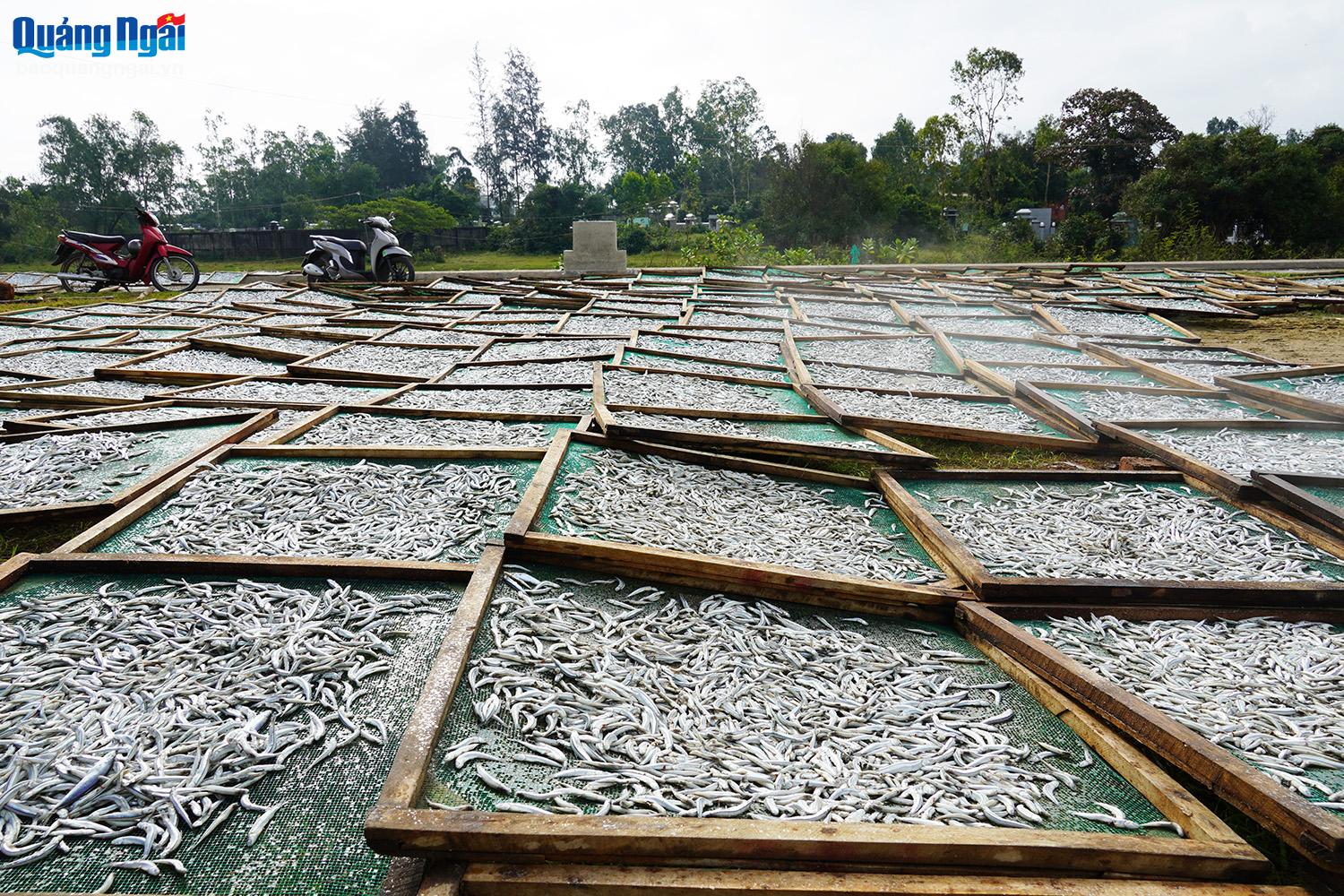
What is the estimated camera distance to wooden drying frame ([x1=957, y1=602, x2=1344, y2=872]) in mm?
1592

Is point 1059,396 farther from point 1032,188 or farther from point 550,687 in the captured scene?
point 1032,188

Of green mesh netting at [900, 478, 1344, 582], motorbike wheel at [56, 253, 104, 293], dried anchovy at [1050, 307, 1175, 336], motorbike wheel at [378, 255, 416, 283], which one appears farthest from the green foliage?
green mesh netting at [900, 478, 1344, 582]

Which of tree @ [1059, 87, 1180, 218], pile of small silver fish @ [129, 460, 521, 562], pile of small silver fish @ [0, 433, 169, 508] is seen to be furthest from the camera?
tree @ [1059, 87, 1180, 218]

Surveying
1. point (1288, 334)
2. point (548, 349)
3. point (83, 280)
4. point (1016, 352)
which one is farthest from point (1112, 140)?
point (83, 280)

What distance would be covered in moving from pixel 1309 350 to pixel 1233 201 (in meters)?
12.8

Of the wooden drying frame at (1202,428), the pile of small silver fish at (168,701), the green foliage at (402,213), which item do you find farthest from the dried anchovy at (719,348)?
the green foliage at (402,213)

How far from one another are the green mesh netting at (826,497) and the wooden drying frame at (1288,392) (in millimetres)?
3277

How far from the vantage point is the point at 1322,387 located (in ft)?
17.6

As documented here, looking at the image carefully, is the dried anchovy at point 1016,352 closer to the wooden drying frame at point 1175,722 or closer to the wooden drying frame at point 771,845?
the wooden drying frame at point 1175,722

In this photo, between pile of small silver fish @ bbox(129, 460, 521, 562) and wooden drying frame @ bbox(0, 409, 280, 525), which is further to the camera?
wooden drying frame @ bbox(0, 409, 280, 525)

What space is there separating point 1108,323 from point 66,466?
934cm

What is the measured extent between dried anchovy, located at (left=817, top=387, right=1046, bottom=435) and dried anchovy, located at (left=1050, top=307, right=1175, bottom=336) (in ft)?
11.3

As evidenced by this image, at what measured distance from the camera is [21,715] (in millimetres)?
1886

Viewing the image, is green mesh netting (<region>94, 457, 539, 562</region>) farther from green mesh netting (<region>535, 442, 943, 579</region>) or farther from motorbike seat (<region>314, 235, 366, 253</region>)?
motorbike seat (<region>314, 235, 366, 253</region>)
